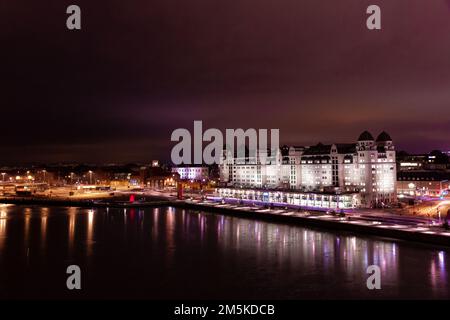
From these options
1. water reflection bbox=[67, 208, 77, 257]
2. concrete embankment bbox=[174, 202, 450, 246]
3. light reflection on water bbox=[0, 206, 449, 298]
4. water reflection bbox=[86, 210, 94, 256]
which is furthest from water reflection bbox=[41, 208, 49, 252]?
concrete embankment bbox=[174, 202, 450, 246]

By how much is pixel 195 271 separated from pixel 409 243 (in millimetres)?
8843

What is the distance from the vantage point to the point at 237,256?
15.5 meters

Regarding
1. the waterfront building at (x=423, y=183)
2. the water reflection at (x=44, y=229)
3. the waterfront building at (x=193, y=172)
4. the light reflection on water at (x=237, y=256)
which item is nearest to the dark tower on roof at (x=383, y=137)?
the waterfront building at (x=423, y=183)

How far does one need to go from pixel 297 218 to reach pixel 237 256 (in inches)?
342

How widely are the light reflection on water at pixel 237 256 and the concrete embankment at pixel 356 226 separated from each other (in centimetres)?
61

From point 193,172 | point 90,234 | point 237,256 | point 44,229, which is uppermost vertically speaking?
point 193,172

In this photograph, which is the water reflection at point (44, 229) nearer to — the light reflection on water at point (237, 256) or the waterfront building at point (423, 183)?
the light reflection on water at point (237, 256)

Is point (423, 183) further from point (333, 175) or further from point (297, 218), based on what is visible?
point (297, 218)

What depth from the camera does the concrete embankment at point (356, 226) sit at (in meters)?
16.3

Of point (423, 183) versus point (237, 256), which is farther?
point (423, 183)

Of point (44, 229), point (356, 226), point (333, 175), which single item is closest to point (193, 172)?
→ point (333, 175)
